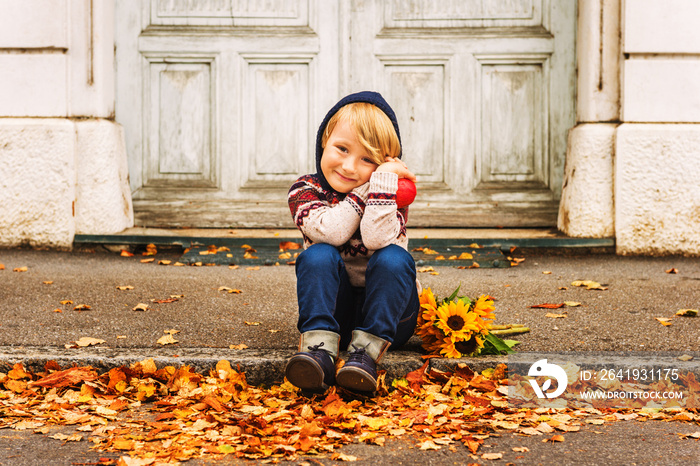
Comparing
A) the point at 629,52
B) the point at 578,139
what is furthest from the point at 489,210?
the point at 629,52

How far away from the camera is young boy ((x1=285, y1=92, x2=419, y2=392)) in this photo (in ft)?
7.34

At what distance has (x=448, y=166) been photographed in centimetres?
521

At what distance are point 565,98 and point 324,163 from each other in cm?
327

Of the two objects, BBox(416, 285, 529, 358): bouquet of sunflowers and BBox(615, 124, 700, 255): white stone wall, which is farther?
BBox(615, 124, 700, 255): white stone wall

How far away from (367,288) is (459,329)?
1.29 ft

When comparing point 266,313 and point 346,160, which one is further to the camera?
point 266,313

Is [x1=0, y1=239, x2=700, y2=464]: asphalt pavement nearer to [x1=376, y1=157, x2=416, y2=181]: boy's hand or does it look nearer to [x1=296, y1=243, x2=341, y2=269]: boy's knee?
[x1=296, y1=243, x2=341, y2=269]: boy's knee

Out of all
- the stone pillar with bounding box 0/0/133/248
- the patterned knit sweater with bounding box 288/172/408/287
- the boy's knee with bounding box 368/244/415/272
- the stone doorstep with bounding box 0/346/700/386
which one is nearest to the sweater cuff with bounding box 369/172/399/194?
the patterned knit sweater with bounding box 288/172/408/287

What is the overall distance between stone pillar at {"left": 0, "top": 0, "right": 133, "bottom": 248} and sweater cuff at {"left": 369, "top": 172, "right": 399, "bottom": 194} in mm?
3157

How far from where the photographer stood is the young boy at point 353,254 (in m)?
2.24

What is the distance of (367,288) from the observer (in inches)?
92.1

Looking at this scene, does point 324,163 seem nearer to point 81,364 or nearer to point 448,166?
point 81,364

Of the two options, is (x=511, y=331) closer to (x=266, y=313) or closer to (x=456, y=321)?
(x=456, y=321)

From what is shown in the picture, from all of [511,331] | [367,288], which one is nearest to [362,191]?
[367,288]
